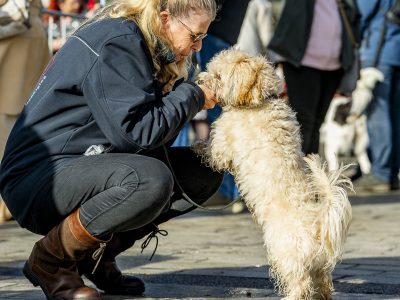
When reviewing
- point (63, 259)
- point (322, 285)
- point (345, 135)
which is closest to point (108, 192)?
point (63, 259)

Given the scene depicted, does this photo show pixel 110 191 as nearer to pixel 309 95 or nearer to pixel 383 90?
pixel 309 95

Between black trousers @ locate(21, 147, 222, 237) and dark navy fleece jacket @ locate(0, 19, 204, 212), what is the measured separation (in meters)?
0.07

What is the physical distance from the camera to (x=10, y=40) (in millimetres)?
6695

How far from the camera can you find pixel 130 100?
3.82 metres

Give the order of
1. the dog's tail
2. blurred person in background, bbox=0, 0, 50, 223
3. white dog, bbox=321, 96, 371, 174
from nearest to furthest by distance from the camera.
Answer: the dog's tail, blurred person in background, bbox=0, 0, 50, 223, white dog, bbox=321, 96, 371, 174

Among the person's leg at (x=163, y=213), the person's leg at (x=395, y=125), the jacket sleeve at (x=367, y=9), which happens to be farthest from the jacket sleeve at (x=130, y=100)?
the person's leg at (x=395, y=125)

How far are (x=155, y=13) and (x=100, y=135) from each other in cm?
54

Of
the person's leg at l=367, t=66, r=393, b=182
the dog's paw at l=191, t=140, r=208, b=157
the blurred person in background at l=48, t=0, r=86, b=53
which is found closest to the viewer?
the dog's paw at l=191, t=140, r=208, b=157

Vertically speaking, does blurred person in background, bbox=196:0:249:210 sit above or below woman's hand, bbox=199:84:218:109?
below

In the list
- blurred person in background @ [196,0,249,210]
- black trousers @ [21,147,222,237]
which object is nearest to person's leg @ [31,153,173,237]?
black trousers @ [21,147,222,237]

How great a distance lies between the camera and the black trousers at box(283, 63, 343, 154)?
24.6 feet

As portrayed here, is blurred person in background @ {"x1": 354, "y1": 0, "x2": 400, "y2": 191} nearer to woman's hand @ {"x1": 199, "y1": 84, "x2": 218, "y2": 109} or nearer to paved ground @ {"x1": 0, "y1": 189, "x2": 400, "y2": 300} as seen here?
paved ground @ {"x1": 0, "y1": 189, "x2": 400, "y2": 300}

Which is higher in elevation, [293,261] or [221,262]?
[293,261]

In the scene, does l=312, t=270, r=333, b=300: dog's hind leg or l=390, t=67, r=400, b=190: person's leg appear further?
l=390, t=67, r=400, b=190: person's leg
